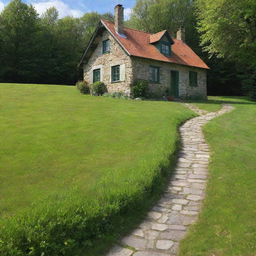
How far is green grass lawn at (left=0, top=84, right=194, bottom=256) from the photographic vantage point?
3.90 metres

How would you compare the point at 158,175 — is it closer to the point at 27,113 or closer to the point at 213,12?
the point at 27,113

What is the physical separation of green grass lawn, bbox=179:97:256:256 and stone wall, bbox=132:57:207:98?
1289 centimetres

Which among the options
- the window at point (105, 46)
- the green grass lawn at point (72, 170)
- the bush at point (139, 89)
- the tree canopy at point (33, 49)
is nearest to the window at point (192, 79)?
the bush at point (139, 89)

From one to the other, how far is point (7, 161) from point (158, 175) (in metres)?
3.80

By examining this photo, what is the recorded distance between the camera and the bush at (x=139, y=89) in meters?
20.7

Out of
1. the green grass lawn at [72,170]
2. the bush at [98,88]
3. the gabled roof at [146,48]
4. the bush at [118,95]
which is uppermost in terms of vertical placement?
A: the gabled roof at [146,48]

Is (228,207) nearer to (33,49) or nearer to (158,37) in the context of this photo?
(158,37)

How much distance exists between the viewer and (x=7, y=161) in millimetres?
6895

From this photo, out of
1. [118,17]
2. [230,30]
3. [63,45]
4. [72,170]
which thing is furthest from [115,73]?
[63,45]

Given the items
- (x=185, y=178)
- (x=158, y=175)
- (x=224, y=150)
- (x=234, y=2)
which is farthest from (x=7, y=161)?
(x=234, y=2)

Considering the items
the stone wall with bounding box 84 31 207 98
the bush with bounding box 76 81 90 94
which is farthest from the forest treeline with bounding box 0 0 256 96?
the bush with bounding box 76 81 90 94

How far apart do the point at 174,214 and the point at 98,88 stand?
19.2 m

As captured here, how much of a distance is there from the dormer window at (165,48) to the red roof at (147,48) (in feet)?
1.53

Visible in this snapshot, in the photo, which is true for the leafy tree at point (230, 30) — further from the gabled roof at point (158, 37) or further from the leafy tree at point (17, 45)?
the leafy tree at point (17, 45)
